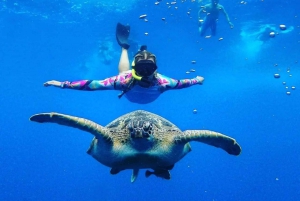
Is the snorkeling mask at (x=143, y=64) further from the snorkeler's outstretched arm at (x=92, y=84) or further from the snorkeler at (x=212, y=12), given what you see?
the snorkeler at (x=212, y=12)

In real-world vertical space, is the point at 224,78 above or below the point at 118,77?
above

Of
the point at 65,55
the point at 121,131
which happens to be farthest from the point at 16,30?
the point at 121,131

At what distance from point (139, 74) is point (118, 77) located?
133 centimetres

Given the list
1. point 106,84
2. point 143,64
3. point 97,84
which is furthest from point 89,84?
point 143,64

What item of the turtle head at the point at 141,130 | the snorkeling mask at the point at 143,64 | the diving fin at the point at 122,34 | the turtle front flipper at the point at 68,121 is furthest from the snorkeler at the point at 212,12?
the turtle front flipper at the point at 68,121

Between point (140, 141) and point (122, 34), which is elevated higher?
point (122, 34)

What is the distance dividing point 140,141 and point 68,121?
981mm

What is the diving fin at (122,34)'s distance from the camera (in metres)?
8.53

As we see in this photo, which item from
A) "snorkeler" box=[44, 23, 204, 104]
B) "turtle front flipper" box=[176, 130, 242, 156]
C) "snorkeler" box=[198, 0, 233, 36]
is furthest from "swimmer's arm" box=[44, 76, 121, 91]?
"snorkeler" box=[198, 0, 233, 36]

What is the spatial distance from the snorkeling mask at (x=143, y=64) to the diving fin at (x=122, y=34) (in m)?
4.00

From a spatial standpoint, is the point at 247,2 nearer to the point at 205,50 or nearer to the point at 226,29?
the point at 226,29

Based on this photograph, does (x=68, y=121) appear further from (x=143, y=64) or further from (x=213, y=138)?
(x=213, y=138)

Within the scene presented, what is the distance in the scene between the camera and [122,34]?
8.74 metres

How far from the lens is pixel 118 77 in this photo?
237 inches
